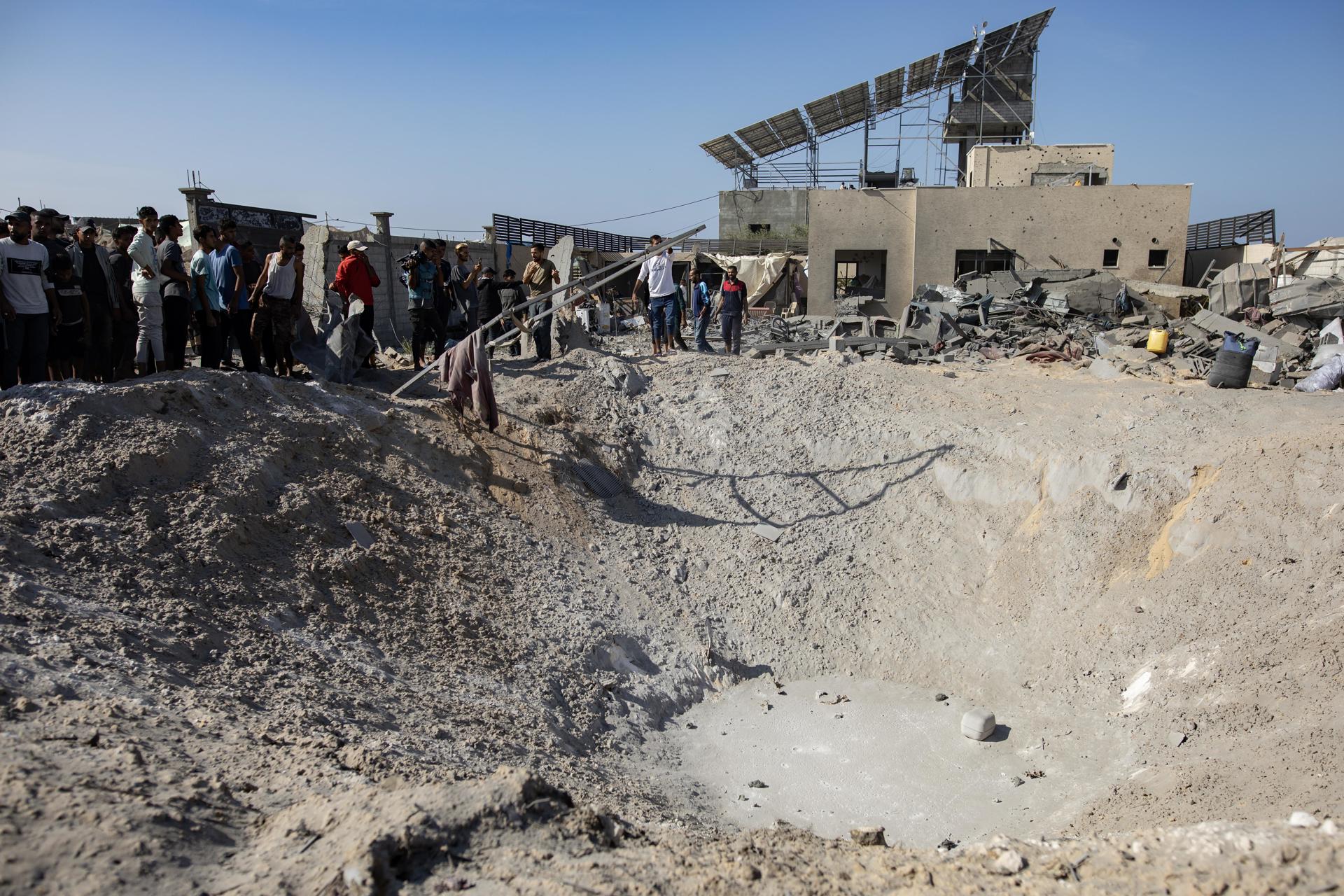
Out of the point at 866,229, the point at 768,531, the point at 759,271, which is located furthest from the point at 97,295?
A: the point at 759,271

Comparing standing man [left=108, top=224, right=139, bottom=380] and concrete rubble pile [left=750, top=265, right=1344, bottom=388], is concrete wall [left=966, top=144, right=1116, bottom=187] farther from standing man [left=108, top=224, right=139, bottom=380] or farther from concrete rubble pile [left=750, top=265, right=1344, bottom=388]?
standing man [left=108, top=224, right=139, bottom=380]

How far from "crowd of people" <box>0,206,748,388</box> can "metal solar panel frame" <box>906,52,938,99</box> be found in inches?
680

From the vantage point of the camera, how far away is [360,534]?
589cm

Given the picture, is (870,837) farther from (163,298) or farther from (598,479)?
(163,298)

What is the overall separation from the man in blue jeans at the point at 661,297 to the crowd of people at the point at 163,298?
1010 mm

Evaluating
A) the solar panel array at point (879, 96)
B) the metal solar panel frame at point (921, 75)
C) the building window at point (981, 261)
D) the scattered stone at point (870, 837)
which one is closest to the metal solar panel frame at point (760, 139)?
the solar panel array at point (879, 96)

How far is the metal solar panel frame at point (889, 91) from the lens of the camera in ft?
76.4

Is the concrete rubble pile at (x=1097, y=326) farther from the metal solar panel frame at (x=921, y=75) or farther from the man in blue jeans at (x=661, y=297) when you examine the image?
the metal solar panel frame at (x=921, y=75)

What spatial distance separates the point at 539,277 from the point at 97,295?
177 inches

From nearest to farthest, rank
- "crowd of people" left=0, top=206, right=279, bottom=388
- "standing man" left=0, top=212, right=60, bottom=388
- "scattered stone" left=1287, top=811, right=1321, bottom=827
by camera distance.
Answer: "scattered stone" left=1287, top=811, right=1321, bottom=827 → "standing man" left=0, top=212, right=60, bottom=388 → "crowd of people" left=0, top=206, right=279, bottom=388

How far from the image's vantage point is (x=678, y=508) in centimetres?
820

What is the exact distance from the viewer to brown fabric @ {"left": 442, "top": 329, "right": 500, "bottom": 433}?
7.48 m

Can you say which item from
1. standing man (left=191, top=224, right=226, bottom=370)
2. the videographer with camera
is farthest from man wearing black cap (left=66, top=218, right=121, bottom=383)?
the videographer with camera

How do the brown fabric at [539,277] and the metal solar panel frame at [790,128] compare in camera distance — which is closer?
the brown fabric at [539,277]
